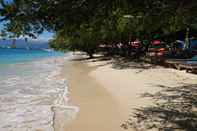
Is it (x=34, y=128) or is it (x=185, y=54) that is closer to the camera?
(x=34, y=128)

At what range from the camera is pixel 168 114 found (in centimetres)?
1048

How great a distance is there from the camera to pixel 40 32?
752cm

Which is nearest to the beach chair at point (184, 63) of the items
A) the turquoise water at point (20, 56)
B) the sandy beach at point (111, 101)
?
the sandy beach at point (111, 101)

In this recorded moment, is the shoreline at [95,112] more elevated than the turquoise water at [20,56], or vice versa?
the shoreline at [95,112]

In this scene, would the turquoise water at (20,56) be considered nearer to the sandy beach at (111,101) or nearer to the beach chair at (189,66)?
the beach chair at (189,66)

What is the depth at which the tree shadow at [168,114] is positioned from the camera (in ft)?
30.3

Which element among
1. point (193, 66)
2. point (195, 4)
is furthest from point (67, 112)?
point (193, 66)

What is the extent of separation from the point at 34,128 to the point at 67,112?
7.51ft

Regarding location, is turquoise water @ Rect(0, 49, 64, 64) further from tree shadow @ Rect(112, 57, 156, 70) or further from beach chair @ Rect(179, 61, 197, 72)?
beach chair @ Rect(179, 61, 197, 72)

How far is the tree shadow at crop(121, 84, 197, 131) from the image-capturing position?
9.25 metres

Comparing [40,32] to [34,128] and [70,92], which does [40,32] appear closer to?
[34,128]

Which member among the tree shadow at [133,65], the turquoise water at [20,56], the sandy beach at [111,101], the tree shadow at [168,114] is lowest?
the turquoise water at [20,56]

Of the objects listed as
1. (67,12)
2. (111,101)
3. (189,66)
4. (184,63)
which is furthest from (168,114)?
(184,63)

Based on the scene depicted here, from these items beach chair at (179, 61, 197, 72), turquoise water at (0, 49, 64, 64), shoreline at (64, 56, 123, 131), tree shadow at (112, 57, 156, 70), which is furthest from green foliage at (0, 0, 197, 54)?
turquoise water at (0, 49, 64, 64)
